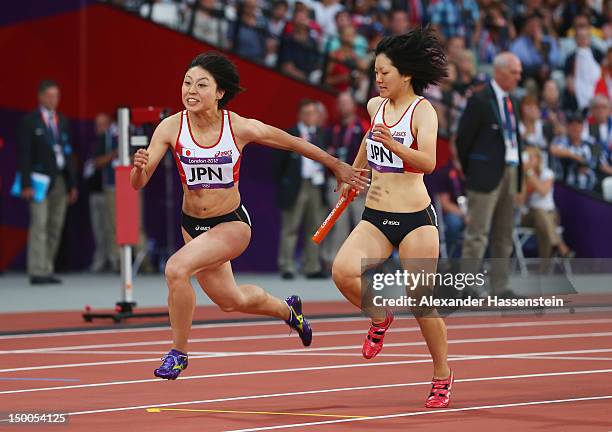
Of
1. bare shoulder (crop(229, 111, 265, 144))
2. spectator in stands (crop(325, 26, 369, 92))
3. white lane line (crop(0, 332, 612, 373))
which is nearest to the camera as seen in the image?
bare shoulder (crop(229, 111, 265, 144))

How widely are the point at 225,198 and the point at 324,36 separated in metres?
13.5

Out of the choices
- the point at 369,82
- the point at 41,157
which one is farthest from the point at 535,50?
the point at 41,157

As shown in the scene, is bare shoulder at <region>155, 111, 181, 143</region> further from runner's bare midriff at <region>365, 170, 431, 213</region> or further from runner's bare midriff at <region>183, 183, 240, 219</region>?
runner's bare midriff at <region>365, 170, 431, 213</region>

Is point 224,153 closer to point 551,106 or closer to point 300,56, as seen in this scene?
point 300,56

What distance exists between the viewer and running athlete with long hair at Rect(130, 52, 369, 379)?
10.8 m

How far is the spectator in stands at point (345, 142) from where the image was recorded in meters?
22.5

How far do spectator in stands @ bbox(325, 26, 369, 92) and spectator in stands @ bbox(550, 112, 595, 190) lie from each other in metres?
3.37

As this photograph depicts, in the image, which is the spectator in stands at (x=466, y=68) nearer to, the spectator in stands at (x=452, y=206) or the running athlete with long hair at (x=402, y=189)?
the spectator in stands at (x=452, y=206)

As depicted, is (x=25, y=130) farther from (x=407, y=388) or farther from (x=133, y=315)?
(x=407, y=388)

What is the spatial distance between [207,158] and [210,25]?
1336 cm

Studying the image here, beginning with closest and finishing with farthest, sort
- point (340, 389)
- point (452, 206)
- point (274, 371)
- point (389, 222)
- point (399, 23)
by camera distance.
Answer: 1. point (389, 222)
2. point (340, 389)
3. point (274, 371)
4. point (452, 206)
5. point (399, 23)

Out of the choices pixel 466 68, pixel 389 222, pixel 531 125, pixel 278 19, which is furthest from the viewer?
pixel 466 68

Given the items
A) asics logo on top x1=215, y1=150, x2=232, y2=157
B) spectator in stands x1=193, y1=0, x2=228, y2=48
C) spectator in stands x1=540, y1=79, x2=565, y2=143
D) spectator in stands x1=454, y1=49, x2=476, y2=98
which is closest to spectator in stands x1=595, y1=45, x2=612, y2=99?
spectator in stands x1=540, y1=79, x2=565, y2=143

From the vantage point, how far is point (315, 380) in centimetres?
1175
